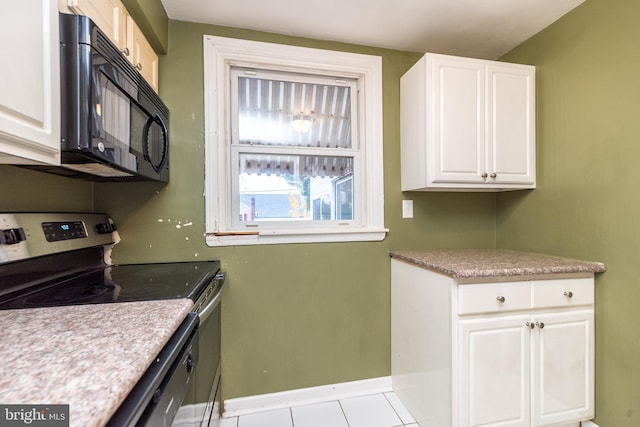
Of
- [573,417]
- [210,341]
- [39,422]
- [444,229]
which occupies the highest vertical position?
[444,229]

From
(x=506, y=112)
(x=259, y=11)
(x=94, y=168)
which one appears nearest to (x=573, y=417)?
(x=506, y=112)

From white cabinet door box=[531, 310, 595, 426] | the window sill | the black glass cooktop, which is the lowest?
white cabinet door box=[531, 310, 595, 426]

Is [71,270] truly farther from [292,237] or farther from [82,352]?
[292,237]

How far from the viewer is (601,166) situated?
1389 mm

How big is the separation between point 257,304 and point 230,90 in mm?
1334

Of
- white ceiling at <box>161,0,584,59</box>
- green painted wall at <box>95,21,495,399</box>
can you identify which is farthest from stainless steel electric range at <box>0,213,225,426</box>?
white ceiling at <box>161,0,584,59</box>

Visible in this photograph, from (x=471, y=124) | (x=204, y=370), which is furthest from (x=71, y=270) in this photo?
(x=471, y=124)

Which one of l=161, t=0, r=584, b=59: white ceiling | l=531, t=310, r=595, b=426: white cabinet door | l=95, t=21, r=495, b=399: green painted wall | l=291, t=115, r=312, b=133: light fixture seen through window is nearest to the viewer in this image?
l=531, t=310, r=595, b=426: white cabinet door

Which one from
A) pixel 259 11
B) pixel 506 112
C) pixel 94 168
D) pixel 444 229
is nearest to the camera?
pixel 94 168

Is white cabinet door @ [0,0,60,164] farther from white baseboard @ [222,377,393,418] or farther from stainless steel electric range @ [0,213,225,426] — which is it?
white baseboard @ [222,377,393,418]

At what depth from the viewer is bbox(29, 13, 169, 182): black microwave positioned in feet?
2.67

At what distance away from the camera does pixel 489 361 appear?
1.30 metres

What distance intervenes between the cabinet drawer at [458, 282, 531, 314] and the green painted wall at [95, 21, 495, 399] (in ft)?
2.03

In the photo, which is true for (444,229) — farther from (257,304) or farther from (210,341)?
(210,341)
